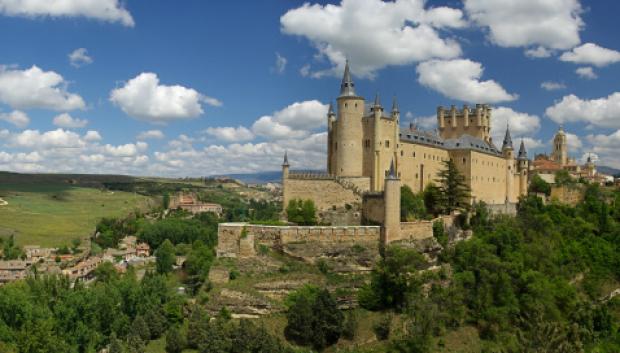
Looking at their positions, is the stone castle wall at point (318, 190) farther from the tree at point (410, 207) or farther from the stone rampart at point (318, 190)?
the tree at point (410, 207)

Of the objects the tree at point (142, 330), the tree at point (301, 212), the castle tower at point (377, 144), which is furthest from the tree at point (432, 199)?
the tree at point (142, 330)

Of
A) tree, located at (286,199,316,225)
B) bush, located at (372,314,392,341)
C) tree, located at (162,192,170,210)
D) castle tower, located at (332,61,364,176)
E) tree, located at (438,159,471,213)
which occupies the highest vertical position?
castle tower, located at (332,61,364,176)

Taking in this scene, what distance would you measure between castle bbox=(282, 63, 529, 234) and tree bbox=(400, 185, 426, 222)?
202cm

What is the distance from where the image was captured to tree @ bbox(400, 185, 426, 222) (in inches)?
1786

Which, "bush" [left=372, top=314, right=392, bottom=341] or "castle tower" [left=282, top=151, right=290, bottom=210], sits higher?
"castle tower" [left=282, top=151, right=290, bottom=210]

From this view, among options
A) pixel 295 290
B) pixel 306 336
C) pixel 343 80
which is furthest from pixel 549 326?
pixel 343 80

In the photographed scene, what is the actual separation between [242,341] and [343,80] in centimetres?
2695

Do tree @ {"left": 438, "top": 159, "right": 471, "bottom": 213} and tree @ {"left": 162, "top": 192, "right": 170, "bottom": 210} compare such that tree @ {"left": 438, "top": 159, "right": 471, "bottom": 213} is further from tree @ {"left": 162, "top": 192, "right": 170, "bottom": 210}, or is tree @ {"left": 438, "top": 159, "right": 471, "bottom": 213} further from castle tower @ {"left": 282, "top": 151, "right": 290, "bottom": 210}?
tree @ {"left": 162, "top": 192, "right": 170, "bottom": 210}

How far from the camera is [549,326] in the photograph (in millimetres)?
24625

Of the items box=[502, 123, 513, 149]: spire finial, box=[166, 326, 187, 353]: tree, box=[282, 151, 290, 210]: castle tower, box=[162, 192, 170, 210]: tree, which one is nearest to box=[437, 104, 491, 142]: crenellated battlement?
box=[502, 123, 513, 149]: spire finial

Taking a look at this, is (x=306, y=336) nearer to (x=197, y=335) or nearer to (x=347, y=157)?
(x=197, y=335)

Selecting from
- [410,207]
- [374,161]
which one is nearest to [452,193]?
[410,207]

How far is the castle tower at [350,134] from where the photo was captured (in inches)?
1932

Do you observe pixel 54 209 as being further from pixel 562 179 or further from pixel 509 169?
pixel 562 179
